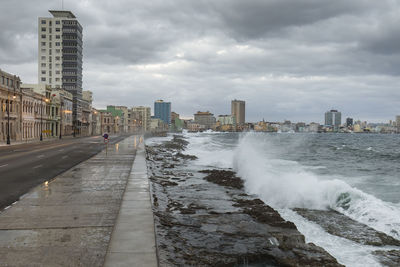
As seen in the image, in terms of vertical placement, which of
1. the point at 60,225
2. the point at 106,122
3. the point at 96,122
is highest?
the point at 106,122

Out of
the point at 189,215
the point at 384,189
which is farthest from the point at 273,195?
the point at 384,189

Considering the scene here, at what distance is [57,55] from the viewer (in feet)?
432

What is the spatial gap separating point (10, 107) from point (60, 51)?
258ft

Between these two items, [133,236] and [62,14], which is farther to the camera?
[62,14]

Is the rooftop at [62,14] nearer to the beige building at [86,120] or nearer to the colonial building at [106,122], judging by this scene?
the beige building at [86,120]

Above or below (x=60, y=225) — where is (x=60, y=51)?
above

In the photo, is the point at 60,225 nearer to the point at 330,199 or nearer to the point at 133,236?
the point at 133,236

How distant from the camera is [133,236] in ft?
25.0

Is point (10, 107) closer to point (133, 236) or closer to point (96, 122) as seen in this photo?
point (133, 236)

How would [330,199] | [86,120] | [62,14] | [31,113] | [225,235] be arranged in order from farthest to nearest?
[62,14]
[86,120]
[31,113]
[330,199]
[225,235]

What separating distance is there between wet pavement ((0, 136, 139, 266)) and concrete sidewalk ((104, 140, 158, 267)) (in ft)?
0.72

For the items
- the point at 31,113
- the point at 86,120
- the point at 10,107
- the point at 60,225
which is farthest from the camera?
the point at 86,120

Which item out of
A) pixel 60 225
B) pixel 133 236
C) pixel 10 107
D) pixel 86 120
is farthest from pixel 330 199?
pixel 86 120

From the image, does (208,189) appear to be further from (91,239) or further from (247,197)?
(91,239)
